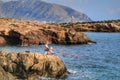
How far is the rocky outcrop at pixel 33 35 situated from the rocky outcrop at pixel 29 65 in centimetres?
4475

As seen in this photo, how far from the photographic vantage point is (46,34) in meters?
96.4

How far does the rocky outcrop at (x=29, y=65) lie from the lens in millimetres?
44969

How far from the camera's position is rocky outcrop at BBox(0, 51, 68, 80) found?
45.0 meters

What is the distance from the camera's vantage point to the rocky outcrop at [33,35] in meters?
91.5

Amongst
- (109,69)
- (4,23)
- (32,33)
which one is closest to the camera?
(109,69)

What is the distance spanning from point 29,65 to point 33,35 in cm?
4811

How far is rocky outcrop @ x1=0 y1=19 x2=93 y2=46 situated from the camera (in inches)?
3602

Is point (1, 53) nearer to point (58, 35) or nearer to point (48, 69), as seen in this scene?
point (48, 69)

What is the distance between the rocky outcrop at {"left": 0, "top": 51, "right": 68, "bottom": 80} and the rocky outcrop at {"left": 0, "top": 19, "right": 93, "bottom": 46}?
44748 mm

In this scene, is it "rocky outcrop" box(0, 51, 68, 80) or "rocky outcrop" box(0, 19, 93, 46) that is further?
"rocky outcrop" box(0, 19, 93, 46)

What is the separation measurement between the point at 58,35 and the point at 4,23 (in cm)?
1564

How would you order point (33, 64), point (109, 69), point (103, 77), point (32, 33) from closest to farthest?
point (33, 64) → point (103, 77) → point (109, 69) → point (32, 33)

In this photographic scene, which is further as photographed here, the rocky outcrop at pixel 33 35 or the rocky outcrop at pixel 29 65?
the rocky outcrop at pixel 33 35

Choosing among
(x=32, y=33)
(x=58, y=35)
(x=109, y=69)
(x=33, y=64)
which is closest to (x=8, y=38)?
(x=32, y=33)
